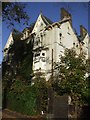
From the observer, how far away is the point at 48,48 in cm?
3506

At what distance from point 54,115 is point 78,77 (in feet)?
37.0

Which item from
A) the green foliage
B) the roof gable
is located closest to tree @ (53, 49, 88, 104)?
the green foliage

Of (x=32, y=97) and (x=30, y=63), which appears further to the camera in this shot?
(x=30, y=63)

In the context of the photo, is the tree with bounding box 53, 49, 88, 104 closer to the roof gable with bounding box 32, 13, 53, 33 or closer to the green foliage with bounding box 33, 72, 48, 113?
the green foliage with bounding box 33, 72, 48, 113

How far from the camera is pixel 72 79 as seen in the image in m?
26.4

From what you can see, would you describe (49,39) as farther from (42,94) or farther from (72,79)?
(42,94)

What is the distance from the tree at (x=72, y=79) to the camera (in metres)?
26.0

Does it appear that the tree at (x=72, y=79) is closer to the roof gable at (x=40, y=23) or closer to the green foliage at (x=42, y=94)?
the green foliage at (x=42, y=94)

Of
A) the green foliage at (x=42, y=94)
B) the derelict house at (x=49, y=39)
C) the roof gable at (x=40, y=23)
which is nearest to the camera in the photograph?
the green foliage at (x=42, y=94)

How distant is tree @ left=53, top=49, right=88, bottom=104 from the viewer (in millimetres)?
25969

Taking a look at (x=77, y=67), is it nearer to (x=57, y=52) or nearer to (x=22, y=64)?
(x=57, y=52)

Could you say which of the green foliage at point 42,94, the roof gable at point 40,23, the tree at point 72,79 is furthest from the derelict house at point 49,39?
the green foliage at point 42,94

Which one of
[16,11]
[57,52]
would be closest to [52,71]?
[57,52]

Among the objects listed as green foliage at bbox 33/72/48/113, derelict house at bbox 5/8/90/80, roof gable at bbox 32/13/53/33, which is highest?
roof gable at bbox 32/13/53/33
